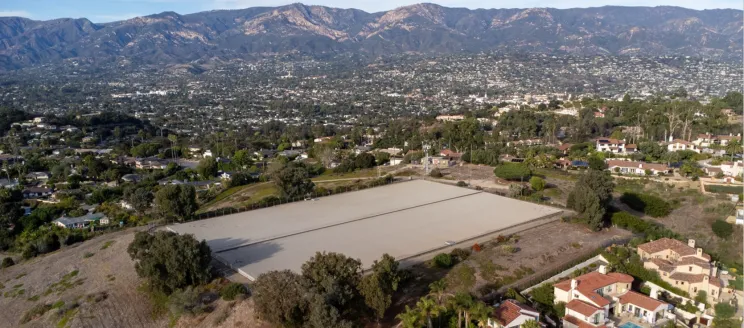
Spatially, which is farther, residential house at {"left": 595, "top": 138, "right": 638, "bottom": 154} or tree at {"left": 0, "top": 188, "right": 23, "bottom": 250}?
residential house at {"left": 595, "top": 138, "right": 638, "bottom": 154}

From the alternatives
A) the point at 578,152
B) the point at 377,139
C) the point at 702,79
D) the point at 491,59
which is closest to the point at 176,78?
the point at 491,59

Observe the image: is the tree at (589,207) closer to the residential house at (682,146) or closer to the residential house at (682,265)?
the residential house at (682,265)

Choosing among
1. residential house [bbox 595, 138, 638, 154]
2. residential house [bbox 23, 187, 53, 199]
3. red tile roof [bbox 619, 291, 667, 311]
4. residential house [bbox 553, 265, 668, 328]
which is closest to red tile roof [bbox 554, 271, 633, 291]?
residential house [bbox 553, 265, 668, 328]

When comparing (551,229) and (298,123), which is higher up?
(551,229)

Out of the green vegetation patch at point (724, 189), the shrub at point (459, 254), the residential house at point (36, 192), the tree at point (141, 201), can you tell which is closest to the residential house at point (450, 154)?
the green vegetation patch at point (724, 189)

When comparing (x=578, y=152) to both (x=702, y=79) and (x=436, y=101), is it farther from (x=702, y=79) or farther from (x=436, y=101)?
(x=702, y=79)

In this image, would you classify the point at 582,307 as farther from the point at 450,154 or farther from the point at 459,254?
the point at 450,154

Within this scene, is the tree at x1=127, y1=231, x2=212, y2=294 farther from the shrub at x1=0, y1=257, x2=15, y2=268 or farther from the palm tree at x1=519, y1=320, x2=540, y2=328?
the palm tree at x1=519, y1=320, x2=540, y2=328
